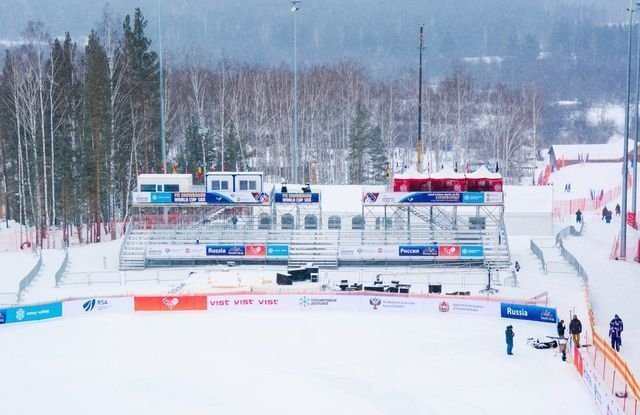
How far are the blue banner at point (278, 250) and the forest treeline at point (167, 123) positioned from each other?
784cm

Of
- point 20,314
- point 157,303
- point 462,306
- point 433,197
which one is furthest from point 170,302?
point 433,197

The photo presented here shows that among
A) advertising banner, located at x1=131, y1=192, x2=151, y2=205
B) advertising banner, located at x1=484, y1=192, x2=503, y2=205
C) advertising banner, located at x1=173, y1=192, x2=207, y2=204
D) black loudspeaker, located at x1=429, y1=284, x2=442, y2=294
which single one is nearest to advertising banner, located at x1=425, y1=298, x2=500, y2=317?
black loudspeaker, located at x1=429, y1=284, x2=442, y2=294

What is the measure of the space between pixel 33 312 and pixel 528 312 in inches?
763

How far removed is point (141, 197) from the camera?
1734 inches

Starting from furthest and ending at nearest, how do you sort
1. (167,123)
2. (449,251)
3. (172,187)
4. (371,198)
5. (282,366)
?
1. (167,123)
2. (172,187)
3. (371,198)
4. (449,251)
5. (282,366)

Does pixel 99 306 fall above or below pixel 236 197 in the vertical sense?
below

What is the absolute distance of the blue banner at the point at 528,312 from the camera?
29750 millimetres

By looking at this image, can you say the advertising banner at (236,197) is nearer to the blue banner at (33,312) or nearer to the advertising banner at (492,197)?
the advertising banner at (492,197)

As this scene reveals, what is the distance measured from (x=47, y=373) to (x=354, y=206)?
95.1 feet

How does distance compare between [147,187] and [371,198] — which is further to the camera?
[147,187]

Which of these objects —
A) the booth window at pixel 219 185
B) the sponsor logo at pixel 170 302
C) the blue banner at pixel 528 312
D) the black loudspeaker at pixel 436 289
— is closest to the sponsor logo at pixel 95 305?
the sponsor logo at pixel 170 302

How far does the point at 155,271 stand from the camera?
1649 inches

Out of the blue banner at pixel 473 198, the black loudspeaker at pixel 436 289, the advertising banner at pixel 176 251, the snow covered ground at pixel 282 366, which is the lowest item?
the snow covered ground at pixel 282 366

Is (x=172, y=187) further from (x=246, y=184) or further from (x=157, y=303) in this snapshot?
(x=157, y=303)
